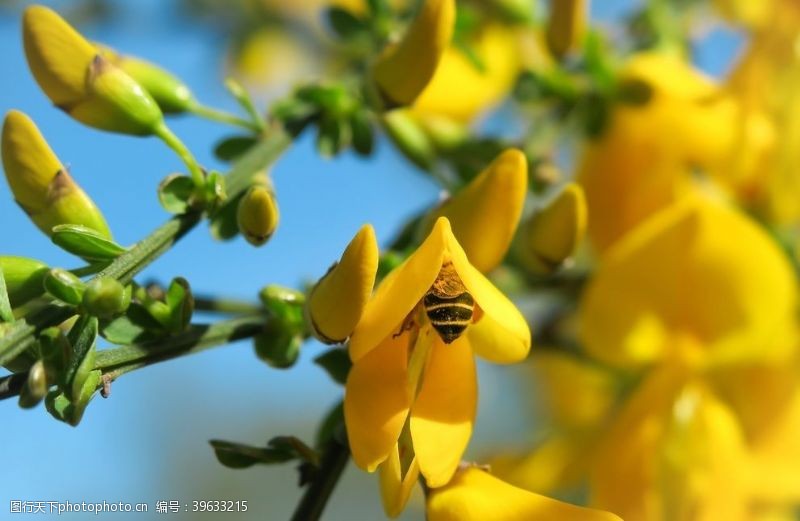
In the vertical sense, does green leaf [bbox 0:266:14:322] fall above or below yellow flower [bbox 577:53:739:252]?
above

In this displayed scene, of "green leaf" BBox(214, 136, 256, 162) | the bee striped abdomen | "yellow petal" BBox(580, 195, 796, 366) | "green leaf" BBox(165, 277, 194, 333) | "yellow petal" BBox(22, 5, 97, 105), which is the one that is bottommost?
"yellow petal" BBox(580, 195, 796, 366)

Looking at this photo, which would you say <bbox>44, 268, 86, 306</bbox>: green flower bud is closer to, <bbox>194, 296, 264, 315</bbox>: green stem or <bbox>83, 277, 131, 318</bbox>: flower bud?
<bbox>83, 277, 131, 318</bbox>: flower bud

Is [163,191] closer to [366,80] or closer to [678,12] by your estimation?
[366,80]

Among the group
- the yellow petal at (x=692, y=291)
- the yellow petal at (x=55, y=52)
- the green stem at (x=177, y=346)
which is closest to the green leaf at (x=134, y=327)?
the green stem at (x=177, y=346)

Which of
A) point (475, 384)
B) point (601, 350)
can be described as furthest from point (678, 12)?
point (475, 384)

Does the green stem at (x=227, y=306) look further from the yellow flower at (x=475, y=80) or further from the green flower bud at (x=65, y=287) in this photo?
the yellow flower at (x=475, y=80)

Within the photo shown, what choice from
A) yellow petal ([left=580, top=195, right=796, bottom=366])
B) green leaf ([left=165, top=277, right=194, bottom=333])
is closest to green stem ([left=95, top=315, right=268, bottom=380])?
green leaf ([left=165, top=277, right=194, bottom=333])
